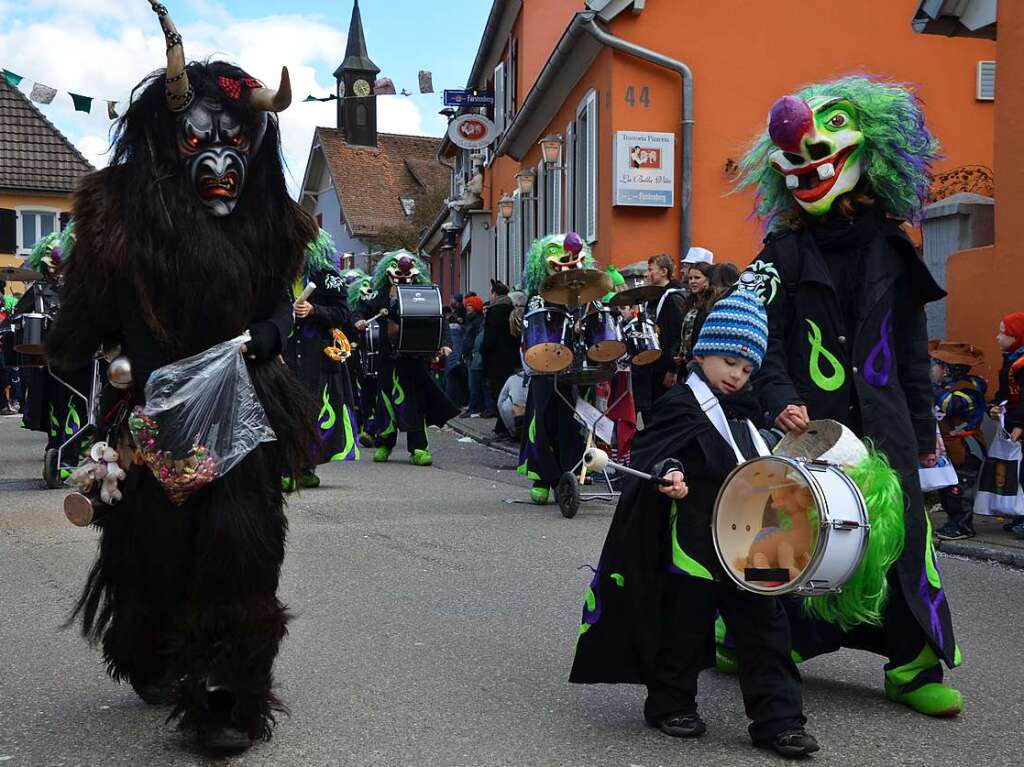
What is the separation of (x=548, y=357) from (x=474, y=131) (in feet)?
74.4

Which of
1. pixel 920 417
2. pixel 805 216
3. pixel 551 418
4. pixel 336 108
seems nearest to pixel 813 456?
pixel 920 417

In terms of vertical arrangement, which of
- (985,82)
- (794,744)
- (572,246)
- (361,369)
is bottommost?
(794,744)

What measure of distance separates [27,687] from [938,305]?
369 inches

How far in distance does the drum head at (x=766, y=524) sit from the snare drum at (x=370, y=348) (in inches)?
375

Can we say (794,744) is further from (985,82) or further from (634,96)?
(985,82)

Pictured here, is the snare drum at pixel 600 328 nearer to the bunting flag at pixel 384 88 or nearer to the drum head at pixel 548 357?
the drum head at pixel 548 357

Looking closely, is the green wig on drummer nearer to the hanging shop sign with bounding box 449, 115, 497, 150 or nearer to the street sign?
the hanging shop sign with bounding box 449, 115, 497, 150

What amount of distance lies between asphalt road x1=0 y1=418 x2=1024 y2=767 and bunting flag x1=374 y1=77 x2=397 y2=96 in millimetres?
16229

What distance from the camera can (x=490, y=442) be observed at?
57.9ft

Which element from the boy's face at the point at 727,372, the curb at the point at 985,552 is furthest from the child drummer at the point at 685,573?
the curb at the point at 985,552

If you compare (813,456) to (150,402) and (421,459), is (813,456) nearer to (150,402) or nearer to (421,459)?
(150,402)

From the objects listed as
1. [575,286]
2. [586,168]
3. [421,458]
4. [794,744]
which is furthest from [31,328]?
[586,168]

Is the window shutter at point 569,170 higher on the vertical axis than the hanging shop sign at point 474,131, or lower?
lower

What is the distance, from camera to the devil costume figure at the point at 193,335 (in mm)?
4156
